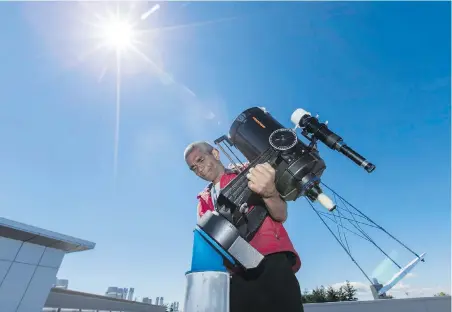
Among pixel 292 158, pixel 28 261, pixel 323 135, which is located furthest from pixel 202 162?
pixel 28 261

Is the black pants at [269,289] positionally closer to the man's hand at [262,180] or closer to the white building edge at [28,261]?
the man's hand at [262,180]

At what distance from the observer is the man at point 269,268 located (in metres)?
1.19

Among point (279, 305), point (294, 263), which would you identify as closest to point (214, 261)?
point (279, 305)

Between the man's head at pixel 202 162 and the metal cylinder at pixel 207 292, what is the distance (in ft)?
4.33

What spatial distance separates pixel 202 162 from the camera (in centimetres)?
206

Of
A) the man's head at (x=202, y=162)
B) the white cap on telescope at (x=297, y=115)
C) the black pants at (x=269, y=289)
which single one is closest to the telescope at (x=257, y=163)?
the white cap on telescope at (x=297, y=115)

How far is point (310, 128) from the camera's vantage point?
2.18 metres

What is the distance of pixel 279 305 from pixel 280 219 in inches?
19.3

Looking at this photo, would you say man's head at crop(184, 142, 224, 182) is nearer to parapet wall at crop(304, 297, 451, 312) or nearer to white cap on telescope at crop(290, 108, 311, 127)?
white cap on telescope at crop(290, 108, 311, 127)

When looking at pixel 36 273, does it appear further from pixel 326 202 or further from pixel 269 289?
pixel 326 202

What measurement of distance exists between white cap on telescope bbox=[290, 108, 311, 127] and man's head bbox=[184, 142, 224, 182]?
3.28 feet

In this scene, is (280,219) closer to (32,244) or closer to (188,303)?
(188,303)

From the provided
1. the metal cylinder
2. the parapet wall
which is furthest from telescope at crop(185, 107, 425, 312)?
the parapet wall

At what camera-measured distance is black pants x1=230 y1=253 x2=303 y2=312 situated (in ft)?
4.43
